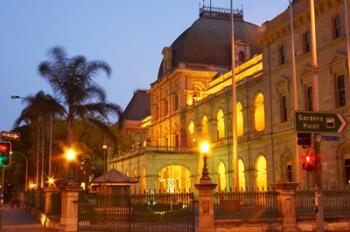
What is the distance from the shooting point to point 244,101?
2063 inches

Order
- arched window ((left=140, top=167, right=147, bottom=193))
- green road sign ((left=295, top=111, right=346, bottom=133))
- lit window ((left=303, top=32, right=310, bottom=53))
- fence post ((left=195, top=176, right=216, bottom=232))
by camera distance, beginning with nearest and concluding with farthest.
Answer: green road sign ((left=295, top=111, right=346, bottom=133)) < fence post ((left=195, top=176, right=216, bottom=232)) < lit window ((left=303, top=32, right=310, bottom=53)) < arched window ((left=140, top=167, right=147, bottom=193))

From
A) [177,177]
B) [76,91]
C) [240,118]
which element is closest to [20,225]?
[76,91]

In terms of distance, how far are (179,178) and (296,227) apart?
Result: 4764 cm

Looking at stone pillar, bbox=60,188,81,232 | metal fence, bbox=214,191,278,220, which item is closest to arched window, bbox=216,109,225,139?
stone pillar, bbox=60,188,81,232

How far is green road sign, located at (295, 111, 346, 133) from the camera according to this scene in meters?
16.3

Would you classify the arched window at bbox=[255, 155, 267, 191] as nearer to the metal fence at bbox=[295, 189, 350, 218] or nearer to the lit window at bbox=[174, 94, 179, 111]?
the lit window at bbox=[174, 94, 179, 111]

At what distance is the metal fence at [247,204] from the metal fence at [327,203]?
4.08 ft

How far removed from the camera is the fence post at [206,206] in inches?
847

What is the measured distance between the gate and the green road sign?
782 cm

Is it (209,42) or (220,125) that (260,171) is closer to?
(220,125)

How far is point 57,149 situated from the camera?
6184cm

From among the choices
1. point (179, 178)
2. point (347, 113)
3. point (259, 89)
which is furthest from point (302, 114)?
point (179, 178)

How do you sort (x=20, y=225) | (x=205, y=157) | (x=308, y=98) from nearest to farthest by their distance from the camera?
1. (x=205, y=157)
2. (x=20, y=225)
3. (x=308, y=98)

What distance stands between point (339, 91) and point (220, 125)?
81.3ft
